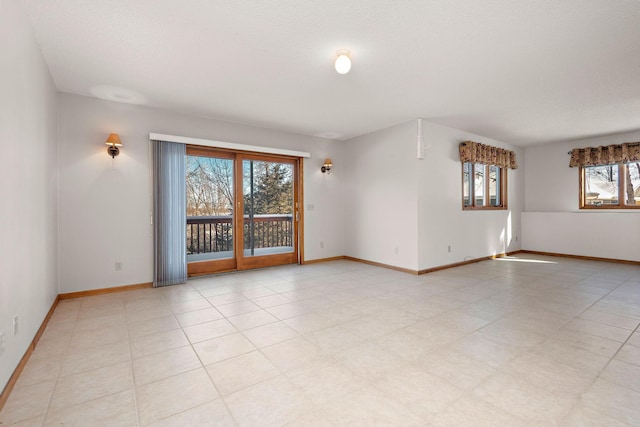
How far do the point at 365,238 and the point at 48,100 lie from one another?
4953mm

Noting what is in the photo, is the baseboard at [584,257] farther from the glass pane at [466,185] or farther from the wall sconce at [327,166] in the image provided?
the wall sconce at [327,166]

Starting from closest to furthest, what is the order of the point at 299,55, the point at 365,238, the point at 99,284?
the point at 299,55
the point at 99,284
the point at 365,238

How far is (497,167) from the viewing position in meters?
6.62

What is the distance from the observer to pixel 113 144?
148 inches

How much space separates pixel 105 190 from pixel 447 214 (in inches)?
211

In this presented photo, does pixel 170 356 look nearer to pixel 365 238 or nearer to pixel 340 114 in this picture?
pixel 340 114

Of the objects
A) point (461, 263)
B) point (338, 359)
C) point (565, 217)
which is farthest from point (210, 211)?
point (565, 217)

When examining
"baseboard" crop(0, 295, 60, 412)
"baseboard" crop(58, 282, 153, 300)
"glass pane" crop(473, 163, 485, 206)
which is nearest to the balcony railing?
"baseboard" crop(58, 282, 153, 300)

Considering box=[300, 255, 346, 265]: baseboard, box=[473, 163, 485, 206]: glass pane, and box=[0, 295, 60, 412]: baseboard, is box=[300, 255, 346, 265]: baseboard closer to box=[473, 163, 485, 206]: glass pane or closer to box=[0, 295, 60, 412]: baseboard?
box=[473, 163, 485, 206]: glass pane

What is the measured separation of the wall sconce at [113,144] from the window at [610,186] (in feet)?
28.2

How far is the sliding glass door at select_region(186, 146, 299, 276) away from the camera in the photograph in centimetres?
477

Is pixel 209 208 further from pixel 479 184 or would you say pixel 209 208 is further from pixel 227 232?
pixel 479 184

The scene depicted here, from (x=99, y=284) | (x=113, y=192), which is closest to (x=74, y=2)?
(x=113, y=192)

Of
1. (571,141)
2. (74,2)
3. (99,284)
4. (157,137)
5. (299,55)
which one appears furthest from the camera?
(571,141)
